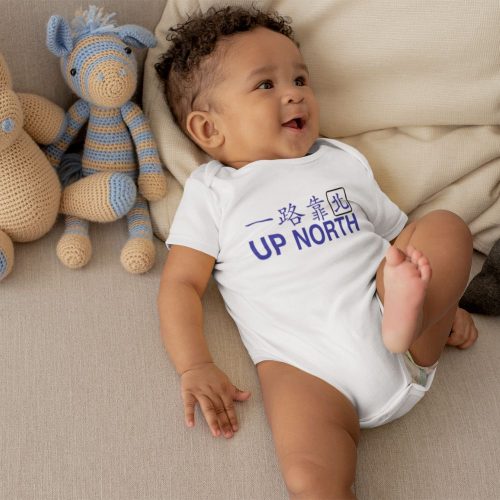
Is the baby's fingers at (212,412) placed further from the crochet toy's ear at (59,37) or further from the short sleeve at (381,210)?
the crochet toy's ear at (59,37)

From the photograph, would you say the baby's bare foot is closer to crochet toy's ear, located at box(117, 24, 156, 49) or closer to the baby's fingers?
the baby's fingers

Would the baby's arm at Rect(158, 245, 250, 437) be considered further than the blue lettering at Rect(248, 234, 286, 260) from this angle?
No

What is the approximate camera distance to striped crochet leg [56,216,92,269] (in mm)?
1280

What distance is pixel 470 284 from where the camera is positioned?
134 cm

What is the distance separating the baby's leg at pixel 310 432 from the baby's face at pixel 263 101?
0.43m

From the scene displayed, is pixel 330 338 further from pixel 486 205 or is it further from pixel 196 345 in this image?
pixel 486 205

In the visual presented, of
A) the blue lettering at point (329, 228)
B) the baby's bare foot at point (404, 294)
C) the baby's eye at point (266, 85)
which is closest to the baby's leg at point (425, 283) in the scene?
the baby's bare foot at point (404, 294)

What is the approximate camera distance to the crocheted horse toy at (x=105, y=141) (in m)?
1.28

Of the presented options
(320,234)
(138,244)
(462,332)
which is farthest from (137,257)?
(462,332)

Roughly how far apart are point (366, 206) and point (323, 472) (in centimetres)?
54

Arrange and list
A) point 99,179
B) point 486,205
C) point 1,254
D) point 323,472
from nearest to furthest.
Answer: point 323,472 < point 1,254 < point 99,179 < point 486,205

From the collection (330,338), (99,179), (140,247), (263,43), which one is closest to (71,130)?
(99,179)

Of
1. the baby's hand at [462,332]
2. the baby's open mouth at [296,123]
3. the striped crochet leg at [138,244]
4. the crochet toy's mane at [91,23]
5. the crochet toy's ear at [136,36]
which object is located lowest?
the baby's hand at [462,332]

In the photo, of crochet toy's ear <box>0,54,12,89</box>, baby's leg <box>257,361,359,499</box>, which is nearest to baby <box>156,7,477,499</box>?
baby's leg <box>257,361,359,499</box>
